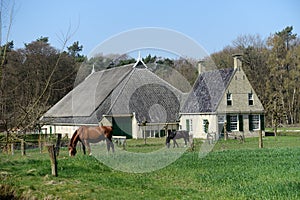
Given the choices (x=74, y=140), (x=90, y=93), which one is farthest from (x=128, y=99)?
(x=74, y=140)

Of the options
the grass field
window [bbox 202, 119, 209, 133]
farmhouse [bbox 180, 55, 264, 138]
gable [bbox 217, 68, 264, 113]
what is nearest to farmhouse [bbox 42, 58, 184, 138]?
farmhouse [bbox 180, 55, 264, 138]

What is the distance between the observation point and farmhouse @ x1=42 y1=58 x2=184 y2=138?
3638cm

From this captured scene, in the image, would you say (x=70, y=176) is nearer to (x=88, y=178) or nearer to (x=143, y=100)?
(x=88, y=178)

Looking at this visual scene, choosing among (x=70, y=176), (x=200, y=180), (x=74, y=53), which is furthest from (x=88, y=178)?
(x=74, y=53)

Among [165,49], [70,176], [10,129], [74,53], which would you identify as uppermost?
[74,53]

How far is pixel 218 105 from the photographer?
1439 inches

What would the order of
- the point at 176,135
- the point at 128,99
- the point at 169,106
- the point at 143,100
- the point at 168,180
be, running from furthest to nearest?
the point at 169,106, the point at 128,99, the point at 143,100, the point at 176,135, the point at 168,180

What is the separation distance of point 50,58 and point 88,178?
35443mm

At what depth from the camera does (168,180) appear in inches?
474

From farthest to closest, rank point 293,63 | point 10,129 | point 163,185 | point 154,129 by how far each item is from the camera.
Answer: point 293,63, point 154,129, point 10,129, point 163,185

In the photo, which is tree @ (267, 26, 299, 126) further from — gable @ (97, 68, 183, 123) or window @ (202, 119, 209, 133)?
window @ (202, 119, 209, 133)

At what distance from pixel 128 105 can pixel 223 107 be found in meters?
7.80

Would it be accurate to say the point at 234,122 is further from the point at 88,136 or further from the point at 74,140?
the point at 74,140

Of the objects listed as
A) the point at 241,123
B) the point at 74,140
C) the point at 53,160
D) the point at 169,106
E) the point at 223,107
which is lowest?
the point at 53,160
